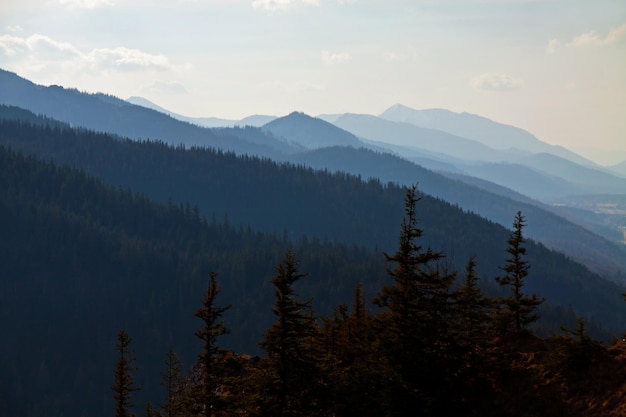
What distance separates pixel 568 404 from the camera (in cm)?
3425

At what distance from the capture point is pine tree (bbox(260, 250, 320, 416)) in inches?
1304

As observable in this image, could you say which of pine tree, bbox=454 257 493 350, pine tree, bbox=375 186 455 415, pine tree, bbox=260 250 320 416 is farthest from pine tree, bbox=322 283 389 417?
pine tree, bbox=454 257 493 350

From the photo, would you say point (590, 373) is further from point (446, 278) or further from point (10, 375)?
point (10, 375)

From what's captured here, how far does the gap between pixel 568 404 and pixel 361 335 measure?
1451 cm

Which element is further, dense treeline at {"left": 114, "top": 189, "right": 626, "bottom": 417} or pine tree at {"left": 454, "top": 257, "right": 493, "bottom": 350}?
pine tree at {"left": 454, "top": 257, "right": 493, "bottom": 350}

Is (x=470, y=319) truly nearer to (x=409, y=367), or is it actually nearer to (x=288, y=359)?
(x=409, y=367)

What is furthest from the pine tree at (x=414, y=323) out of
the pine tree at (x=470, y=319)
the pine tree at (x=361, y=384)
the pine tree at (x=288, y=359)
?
the pine tree at (x=288, y=359)

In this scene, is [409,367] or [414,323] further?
[414,323]

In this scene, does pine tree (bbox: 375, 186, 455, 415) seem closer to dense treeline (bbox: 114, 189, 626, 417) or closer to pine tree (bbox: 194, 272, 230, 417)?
dense treeline (bbox: 114, 189, 626, 417)

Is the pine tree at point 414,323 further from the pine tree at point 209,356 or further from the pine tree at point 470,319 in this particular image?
the pine tree at point 209,356

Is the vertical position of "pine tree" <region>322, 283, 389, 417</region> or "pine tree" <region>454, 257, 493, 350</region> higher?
"pine tree" <region>454, 257, 493, 350</region>

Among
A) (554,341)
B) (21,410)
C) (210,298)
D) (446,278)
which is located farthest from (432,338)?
(21,410)

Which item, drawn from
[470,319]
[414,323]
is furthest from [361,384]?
[470,319]

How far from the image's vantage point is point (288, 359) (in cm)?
3350
